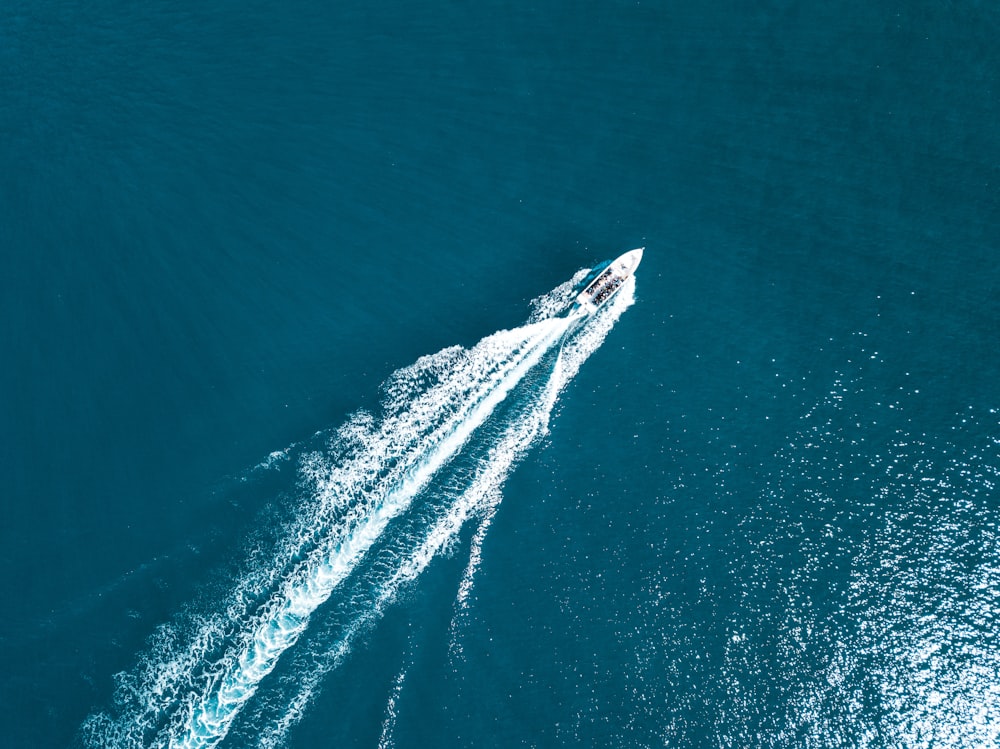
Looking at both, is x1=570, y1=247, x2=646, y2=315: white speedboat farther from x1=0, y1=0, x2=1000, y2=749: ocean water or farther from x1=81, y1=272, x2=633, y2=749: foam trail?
x1=0, y1=0, x2=1000, y2=749: ocean water

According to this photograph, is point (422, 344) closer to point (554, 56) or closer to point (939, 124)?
point (554, 56)

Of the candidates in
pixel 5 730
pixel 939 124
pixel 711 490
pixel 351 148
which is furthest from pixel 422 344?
pixel 939 124

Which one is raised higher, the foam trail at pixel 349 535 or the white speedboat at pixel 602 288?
the white speedboat at pixel 602 288

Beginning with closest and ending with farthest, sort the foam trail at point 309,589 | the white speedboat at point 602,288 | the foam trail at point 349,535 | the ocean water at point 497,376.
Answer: the foam trail at point 309,589
the foam trail at point 349,535
the ocean water at point 497,376
the white speedboat at point 602,288

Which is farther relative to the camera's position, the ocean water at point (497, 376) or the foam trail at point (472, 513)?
the ocean water at point (497, 376)

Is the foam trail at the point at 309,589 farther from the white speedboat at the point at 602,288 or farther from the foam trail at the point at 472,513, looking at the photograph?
the white speedboat at the point at 602,288

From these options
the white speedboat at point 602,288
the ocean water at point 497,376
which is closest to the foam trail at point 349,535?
the ocean water at point 497,376

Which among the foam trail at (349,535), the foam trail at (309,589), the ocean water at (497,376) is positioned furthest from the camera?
the ocean water at (497,376)

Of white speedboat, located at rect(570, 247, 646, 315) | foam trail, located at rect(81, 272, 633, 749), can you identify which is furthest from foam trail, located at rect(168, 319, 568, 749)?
white speedboat, located at rect(570, 247, 646, 315)
